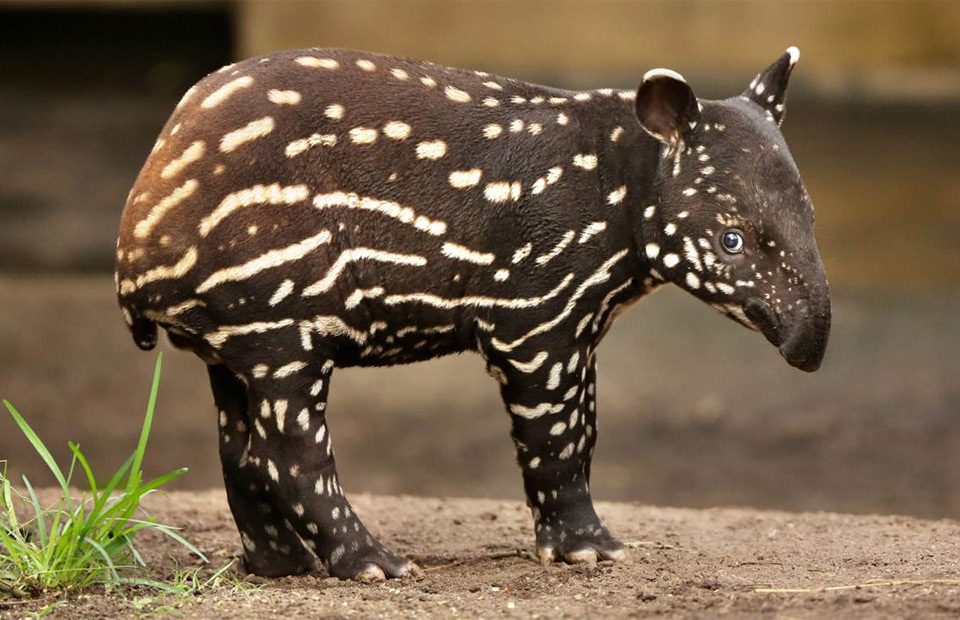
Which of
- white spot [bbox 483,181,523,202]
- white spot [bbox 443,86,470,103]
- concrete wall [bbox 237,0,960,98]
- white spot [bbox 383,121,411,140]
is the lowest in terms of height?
white spot [bbox 483,181,523,202]

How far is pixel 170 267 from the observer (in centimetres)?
478

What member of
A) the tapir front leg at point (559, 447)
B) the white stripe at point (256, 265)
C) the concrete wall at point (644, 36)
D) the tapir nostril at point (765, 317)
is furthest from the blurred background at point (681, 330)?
the white stripe at point (256, 265)

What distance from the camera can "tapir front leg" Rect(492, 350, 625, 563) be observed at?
5.04m

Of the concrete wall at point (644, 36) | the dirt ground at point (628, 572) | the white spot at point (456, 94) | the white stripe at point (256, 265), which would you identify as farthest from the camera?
the concrete wall at point (644, 36)

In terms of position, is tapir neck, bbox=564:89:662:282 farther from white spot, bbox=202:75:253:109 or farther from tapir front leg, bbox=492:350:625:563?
white spot, bbox=202:75:253:109

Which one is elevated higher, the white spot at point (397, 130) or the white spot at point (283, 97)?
the white spot at point (283, 97)

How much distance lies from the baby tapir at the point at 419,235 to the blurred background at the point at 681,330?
5256 mm

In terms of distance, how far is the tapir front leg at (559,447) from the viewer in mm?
5035

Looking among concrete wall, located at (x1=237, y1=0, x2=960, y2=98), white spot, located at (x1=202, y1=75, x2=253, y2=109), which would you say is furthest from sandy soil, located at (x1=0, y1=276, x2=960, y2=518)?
white spot, located at (x1=202, y1=75, x2=253, y2=109)

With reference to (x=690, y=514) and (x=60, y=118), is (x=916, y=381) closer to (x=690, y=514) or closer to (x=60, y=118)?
(x=690, y=514)

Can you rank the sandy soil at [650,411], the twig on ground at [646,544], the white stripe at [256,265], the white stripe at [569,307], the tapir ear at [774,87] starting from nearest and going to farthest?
the white stripe at [256,265]
the white stripe at [569,307]
the tapir ear at [774,87]
the twig on ground at [646,544]
the sandy soil at [650,411]

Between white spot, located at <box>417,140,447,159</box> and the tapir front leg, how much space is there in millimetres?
775

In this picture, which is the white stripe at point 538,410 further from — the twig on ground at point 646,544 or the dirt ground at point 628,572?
the twig on ground at point 646,544

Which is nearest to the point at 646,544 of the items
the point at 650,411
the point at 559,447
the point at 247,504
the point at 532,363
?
the point at 559,447
